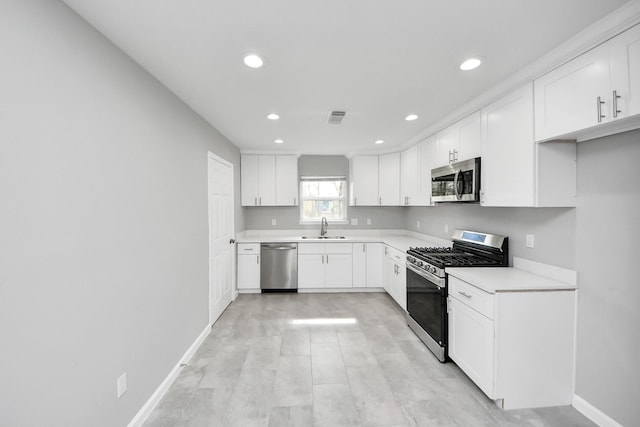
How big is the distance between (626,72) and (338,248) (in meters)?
3.76

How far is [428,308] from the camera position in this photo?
9.39 feet

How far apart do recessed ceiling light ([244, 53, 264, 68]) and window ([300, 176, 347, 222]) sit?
3.45 meters

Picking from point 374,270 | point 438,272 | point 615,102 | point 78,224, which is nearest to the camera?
point 78,224

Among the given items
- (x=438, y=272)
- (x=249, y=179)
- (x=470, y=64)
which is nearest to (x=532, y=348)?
(x=438, y=272)

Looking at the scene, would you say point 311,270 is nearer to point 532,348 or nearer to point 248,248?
point 248,248

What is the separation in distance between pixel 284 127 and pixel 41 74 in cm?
244

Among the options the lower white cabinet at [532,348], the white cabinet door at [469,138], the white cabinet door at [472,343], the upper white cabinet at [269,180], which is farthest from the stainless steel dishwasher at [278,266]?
the lower white cabinet at [532,348]

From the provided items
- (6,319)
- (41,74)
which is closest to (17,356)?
(6,319)

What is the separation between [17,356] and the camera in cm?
108

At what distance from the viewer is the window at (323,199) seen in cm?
537

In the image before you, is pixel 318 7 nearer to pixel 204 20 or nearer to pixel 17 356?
pixel 204 20

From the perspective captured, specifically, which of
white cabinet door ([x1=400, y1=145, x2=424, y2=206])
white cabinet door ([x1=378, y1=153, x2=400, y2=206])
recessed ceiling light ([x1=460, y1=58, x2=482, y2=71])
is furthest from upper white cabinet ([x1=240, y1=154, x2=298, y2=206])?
recessed ceiling light ([x1=460, y1=58, x2=482, y2=71])

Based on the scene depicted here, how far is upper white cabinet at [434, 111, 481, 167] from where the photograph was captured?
2.68 m

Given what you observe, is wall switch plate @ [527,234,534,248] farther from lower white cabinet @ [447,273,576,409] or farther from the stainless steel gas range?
lower white cabinet @ [447,273,576,409]
